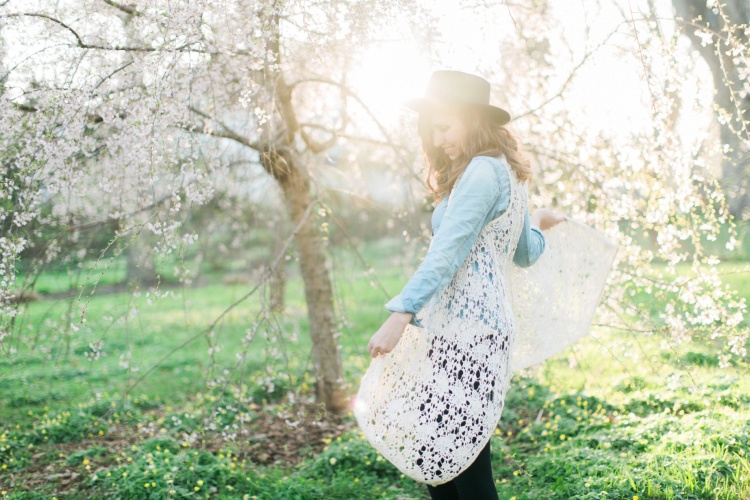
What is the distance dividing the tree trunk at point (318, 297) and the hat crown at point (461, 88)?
8.62 ft

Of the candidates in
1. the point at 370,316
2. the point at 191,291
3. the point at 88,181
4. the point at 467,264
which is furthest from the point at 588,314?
the point at 191,291

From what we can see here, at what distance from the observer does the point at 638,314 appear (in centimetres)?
374

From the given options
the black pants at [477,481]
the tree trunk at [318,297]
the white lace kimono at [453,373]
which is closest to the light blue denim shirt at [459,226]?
the white lace kimono at [453,373]

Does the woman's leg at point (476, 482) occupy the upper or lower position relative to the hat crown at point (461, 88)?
lower

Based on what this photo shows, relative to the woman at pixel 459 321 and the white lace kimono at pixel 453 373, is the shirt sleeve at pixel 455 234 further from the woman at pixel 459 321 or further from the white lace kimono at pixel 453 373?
the white lace kimono at pixel 453 373

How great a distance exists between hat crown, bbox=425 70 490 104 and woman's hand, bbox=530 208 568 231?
2.23ft

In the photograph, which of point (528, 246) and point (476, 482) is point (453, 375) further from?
point (528, 246)

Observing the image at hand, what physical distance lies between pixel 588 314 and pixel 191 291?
11.8 meters

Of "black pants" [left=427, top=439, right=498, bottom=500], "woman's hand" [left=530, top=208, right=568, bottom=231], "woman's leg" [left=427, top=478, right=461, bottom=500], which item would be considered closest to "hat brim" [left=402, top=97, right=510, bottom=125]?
"woman's hand" [left=530, top=208, right=568, bottom=231]

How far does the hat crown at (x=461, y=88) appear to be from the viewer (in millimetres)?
2188

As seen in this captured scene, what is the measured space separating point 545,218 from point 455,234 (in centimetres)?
93

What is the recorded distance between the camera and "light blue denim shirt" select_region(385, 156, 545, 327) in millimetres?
1862

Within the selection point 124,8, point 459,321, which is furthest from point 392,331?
point 124,8

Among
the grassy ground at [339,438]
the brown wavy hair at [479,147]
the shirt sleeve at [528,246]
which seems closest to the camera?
the brown wavy hair at [479,147]
